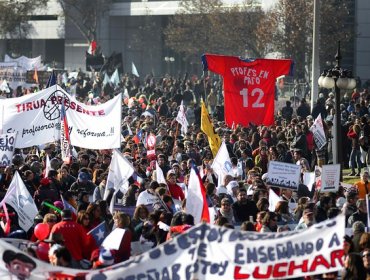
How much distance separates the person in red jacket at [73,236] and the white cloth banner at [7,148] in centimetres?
713

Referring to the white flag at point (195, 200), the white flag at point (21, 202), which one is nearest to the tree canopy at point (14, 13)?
the white flag at point (21, 202)

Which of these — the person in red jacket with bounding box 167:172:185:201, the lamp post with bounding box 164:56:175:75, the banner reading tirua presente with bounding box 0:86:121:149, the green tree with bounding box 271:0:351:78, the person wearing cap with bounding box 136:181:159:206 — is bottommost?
the lamp post with bounding box 164:56:175:75

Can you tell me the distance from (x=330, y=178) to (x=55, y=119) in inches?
258

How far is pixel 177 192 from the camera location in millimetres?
19297

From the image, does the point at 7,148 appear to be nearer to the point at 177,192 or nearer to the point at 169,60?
the point at 177,192

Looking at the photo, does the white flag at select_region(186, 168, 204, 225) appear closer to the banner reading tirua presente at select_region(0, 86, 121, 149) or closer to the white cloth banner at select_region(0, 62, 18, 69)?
the banner reading tirua presente at select_region(0, 86, 121, 149)

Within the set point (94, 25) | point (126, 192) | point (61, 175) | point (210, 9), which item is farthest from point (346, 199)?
point (94, 25)

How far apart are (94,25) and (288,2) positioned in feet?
101

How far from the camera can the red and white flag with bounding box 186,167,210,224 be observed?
15094 mm

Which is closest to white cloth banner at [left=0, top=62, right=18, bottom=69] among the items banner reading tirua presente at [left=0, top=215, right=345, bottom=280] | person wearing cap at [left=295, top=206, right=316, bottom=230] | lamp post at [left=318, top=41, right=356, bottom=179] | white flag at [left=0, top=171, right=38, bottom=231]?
lamp post at [left=318, top=41, right=356, bottom=179]

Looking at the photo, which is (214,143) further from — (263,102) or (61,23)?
(61,23)

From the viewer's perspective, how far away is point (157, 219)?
49.0 ft

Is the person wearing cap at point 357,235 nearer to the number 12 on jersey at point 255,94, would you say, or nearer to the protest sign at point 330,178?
the protest sign at point 330,178

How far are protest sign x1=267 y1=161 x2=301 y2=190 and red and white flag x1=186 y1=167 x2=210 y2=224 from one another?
12.1 feet
